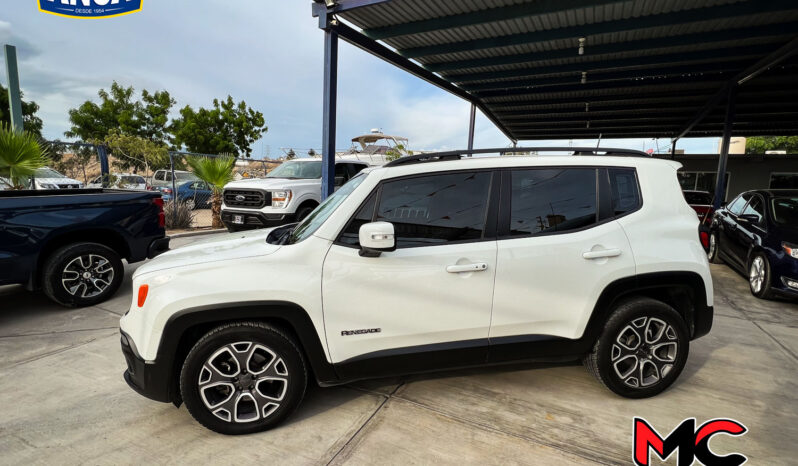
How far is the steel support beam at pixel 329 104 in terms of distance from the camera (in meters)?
6.96

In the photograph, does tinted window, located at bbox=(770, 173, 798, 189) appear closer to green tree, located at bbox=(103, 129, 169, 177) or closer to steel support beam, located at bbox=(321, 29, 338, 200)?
steel support beam, located at bbox=(321, 29, 338, 200)

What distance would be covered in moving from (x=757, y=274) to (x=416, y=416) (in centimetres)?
565

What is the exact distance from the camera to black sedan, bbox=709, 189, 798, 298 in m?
4.97

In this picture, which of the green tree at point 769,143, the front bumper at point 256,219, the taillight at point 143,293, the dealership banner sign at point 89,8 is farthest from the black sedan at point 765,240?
the green tree at point 769,143

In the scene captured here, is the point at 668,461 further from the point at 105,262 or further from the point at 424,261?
the point at 105,262

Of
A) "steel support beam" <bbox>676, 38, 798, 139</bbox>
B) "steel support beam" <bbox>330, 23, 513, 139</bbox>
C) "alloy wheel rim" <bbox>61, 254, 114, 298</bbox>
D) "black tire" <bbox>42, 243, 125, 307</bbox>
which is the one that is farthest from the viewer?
"steel support beam" <bbox>676, 38, 798, 139</bbox>

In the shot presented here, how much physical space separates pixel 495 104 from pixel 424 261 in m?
11.9

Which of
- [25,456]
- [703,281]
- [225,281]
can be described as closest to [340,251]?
[225,281]

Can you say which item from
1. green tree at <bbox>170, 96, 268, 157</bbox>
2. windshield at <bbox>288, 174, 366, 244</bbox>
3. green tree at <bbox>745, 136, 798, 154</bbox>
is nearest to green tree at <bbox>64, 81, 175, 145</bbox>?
green tree at <bbox>170, 96, 268, 157</bbox>

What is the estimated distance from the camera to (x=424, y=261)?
245 centimetres

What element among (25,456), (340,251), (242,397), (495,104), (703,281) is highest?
(495,104)

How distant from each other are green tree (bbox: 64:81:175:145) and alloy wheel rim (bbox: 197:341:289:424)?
114ft

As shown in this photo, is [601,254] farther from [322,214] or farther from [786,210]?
[786,210]

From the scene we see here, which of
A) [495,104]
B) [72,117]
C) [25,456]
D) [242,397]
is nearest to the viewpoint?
[25,456]
